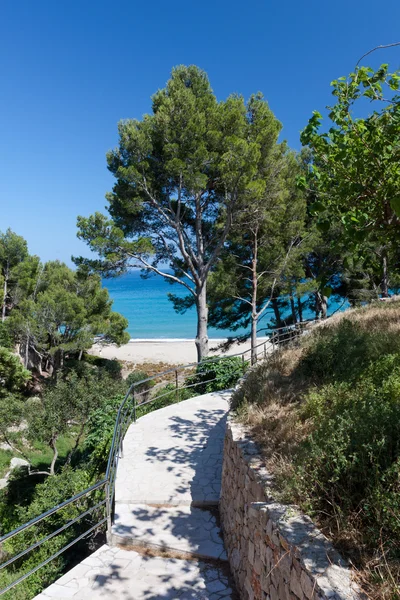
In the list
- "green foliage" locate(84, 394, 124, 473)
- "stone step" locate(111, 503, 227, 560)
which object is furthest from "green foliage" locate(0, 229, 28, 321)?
"stone step" locate(111, 503, 227, 560)

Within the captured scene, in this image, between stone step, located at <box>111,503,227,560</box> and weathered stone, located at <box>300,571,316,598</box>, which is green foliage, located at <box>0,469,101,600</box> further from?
weathered stone, located at <box>300,571,316,598</box>

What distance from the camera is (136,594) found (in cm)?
420

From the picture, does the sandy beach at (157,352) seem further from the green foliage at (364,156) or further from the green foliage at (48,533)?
the green foliage at (364,156)

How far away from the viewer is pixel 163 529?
17.0 ft

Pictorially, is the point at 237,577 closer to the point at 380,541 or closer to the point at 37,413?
the point at 380,541

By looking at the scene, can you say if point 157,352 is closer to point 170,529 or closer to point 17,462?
Result: point 17,462

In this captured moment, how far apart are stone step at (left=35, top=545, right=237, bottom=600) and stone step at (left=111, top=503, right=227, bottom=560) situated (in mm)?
143

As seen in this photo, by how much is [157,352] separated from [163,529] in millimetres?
34066

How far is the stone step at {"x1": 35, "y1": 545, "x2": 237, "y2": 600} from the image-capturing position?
4.17 meters

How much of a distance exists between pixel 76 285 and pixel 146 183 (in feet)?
36.0

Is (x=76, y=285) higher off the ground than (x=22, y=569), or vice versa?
(x=76, y=285)

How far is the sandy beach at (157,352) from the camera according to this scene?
35.5 m

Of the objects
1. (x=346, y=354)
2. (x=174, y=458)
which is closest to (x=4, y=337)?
(x=174, y=458)

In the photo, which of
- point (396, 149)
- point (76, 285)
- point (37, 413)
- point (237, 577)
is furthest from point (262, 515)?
point (76, 285)
